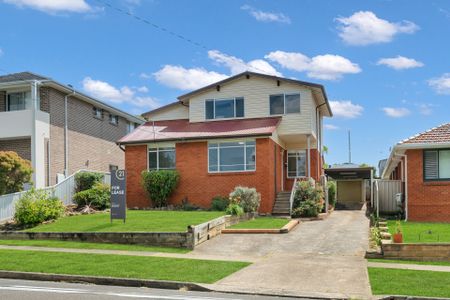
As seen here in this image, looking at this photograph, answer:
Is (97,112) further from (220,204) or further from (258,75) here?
(220,204)

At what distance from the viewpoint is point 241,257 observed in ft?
48.0

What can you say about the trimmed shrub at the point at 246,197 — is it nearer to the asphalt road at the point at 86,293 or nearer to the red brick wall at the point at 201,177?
the red brick wall at the point at 201,177

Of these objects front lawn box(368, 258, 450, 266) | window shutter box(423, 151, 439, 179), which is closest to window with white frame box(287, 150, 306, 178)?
window shutter box(423, 151, 439, 179)

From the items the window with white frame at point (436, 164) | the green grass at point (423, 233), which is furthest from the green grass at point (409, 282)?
the window with white frame at point (436, 164)

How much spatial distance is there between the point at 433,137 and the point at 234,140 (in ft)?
29.2

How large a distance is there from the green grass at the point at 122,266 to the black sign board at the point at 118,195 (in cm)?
473

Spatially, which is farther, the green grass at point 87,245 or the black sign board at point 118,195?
the black sign board at point 118,195

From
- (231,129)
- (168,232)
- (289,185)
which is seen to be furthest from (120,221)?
(289,185)

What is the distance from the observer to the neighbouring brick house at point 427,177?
21.7 metres

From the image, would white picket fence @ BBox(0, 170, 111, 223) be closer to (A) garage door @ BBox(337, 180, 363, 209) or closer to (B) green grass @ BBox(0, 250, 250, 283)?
(B) green grass @ BBox(0, 250, 250, 283)

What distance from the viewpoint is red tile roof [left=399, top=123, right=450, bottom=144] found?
21547 mm

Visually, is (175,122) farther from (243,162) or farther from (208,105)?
(243,162)

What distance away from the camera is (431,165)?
72.2 feet

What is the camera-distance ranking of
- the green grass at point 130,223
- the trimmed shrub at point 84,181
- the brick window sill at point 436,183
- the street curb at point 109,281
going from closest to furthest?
the street curb at point 109,281
the green grass at point 130,223
the brick window sill at point 436,183
the trimmed shrub at point 84,181
